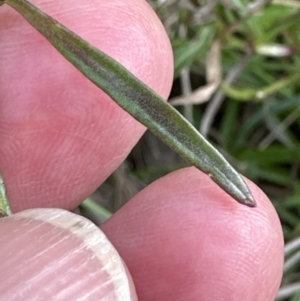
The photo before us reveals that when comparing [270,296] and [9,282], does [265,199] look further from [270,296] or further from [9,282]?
[9,282]

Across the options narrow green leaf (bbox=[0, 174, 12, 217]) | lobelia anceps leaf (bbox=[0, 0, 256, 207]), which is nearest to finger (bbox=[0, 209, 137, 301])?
narrow green leaf (bbox=[0, 174, 12, 217])

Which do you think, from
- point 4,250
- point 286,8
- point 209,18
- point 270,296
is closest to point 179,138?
point 4,250

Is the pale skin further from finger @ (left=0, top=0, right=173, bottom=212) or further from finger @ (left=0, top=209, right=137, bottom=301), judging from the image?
finger @ (left=0, top=209, right=137, bottom=301)

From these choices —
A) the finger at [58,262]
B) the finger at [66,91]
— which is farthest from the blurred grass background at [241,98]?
the finger at [58,262]

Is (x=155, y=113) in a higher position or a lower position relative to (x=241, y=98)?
higher

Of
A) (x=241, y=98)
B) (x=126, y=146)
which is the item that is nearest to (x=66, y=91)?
(x=126, y=146)

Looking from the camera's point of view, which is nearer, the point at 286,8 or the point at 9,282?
the point at 9,282

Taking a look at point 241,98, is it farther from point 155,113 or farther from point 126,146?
point 155,113
